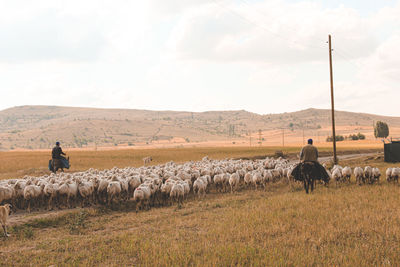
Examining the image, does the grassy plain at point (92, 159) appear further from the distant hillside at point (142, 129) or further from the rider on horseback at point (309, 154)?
the distant hillside at point (142, 129)

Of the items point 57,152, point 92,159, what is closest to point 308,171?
point 57,152

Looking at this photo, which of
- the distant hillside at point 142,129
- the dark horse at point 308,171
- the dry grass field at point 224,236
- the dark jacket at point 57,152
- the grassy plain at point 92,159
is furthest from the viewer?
the distant hillside at point 142,129

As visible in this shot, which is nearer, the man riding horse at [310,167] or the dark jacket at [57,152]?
the man riding horse at [310,167]

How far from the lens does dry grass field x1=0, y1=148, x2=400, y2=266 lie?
19.7ft

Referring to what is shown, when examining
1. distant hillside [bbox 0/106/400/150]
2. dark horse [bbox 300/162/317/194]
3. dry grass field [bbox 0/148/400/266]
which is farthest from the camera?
distant hillside [bbox 0/106/400/150]

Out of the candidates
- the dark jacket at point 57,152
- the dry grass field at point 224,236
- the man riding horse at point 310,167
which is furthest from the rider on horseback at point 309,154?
the dark jacket at point 57,152

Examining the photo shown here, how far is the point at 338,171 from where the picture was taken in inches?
619

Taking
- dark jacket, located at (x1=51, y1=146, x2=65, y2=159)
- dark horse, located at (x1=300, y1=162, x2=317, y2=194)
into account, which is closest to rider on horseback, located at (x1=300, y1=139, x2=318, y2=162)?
dark horse, located at (x1=300, y1=162, x2=317, y2=194)

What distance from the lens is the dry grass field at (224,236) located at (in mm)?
6008

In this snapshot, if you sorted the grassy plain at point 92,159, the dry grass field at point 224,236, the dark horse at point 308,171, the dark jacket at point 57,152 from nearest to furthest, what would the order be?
the dry grass field at point 224,236 < the dark horse at point 308,171 < the dark jacket at point 57,152 < the grassy plain at point 92,159

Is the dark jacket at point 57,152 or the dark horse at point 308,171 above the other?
the dark jacket at point 57,152

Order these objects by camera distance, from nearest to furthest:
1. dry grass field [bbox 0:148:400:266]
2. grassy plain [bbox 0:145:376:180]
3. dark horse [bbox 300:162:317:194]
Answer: dry grass field [bbox 0:148:400:266] → dark horse [bbox 300:162:317:194] → grassy plain [bbox 0:145:376:180]

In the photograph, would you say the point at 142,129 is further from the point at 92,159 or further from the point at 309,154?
the point at 309,154

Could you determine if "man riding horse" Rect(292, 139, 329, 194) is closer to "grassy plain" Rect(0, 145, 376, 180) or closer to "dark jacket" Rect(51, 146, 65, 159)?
"dark jacket" Rect(51, 146, 65, 159)
